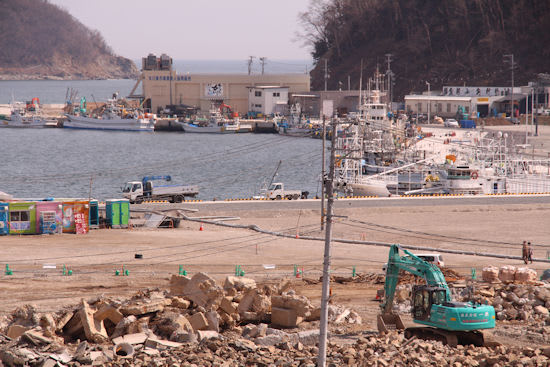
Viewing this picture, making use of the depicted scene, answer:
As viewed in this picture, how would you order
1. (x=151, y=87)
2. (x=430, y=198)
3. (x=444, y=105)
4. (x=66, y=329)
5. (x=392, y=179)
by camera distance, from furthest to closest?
(x=151, y=87), (x=444, y=105), (x=392, y=179), (x=430, y=198), (x=66, y=329)

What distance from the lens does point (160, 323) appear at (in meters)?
18.8

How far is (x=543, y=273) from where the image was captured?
2600cm

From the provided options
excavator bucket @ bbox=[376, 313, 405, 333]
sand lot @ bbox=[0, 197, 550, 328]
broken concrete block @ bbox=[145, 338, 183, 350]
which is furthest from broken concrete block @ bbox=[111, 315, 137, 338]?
excavator bucket @ bbox=[376, 313, 405, 333]

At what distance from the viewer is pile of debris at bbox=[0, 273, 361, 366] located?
17.3 meters

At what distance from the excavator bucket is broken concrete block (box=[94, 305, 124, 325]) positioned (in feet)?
20.5

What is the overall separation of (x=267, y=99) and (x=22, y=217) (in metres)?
77.9

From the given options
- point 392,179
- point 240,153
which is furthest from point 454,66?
point 392,179

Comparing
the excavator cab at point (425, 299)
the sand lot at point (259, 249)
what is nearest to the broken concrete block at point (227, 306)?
the sand lot at point (259, 249)

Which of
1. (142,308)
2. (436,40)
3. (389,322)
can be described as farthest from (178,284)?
(436,40)

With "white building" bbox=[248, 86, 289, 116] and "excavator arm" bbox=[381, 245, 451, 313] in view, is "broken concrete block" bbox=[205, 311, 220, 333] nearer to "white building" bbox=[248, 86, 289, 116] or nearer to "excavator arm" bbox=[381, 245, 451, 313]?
"excavator arm" bbox=[381, 245, 451, 313]

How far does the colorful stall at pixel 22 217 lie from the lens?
31984 millimetres

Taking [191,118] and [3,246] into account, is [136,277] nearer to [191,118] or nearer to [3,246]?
[3,246]

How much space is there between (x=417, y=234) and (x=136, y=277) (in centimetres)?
1486

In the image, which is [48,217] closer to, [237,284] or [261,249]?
[261,249]
